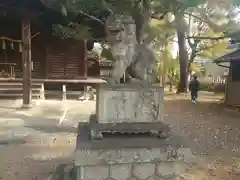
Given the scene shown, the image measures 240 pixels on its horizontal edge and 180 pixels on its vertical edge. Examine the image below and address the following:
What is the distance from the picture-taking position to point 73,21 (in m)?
12.6

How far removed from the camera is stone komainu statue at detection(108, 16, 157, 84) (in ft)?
11.4

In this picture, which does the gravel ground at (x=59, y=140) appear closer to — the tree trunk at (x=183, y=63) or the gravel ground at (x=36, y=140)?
the gravel ground at (x=36, y=140)

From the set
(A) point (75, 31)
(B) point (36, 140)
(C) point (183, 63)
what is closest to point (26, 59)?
(A) point (75, 31)

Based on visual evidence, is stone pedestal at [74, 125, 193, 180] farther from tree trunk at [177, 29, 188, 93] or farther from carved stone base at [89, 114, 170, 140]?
tree trunk at [177, 29, 188, 93]

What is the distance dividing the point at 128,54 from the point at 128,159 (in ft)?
3.92

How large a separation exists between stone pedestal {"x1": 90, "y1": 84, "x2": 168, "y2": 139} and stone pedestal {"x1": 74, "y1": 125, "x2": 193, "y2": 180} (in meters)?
0.15

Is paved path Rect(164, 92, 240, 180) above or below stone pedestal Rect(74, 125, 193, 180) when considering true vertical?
below

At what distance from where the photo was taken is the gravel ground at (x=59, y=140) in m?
5.13

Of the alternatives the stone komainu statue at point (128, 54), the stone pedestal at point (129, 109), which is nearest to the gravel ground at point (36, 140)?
the stone pedestal at point (129, 109)

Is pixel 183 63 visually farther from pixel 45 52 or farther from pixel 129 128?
pixel 129 128

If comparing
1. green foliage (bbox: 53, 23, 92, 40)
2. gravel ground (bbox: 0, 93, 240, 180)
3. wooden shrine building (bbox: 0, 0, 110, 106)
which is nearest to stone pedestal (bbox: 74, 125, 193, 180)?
gravel ground (bbox: 0, 93, 240, 180)

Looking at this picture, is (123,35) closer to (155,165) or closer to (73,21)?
(155,165)

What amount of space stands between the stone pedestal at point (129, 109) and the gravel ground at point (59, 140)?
39.5 inches

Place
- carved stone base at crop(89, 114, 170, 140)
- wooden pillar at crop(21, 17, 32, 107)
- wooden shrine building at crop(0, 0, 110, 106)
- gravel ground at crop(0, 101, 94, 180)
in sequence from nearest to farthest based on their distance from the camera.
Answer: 1. carved stone base at crop(89, 114, 170, 140)
2. gravel ground at crop(0, 101, 94, 180)
3. wooden pillar at crop(21, 17, 32, 107)
4. wooden shrine building at crop(0, 0, 110, 106)
